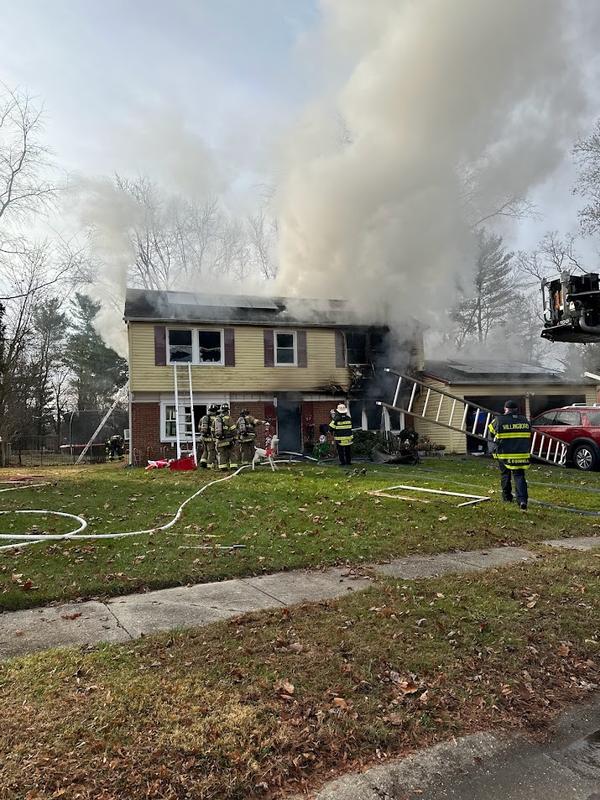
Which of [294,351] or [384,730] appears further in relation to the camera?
[294,351]

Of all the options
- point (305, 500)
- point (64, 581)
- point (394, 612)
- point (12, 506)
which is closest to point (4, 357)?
point (12, 506)

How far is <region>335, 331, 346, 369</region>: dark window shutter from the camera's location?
68.4 feet

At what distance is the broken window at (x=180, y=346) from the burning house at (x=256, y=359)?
0.03m

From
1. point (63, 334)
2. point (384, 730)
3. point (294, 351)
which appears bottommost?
point (384, 730)

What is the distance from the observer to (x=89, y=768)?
251 centimetres

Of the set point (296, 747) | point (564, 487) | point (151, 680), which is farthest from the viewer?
point (564, 487)

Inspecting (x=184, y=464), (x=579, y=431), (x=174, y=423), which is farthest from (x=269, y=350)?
(x=579, y=431)

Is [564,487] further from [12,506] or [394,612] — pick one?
[12,506]

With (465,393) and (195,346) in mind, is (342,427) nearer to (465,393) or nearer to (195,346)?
(195,346)

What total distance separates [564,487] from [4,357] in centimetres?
2492

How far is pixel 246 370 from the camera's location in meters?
20.0

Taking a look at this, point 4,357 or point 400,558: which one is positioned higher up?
point 4,357

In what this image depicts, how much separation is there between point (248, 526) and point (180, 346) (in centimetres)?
1281

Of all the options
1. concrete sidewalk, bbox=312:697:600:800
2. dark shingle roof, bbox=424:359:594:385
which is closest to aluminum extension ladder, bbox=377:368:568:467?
dark shingle roof, bbox=424:359:594:385
